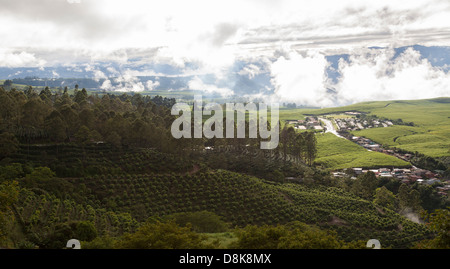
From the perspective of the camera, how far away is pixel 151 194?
4266cm

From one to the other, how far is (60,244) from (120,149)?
29466mm

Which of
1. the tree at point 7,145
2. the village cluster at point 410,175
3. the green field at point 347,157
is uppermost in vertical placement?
the tree at point 7,145

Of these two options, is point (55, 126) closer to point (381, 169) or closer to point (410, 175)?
point (410, 175)

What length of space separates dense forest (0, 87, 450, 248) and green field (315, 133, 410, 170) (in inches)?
1364

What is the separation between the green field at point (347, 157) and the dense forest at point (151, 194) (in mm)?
34638

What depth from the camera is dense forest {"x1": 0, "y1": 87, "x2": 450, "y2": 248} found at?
26.2 m

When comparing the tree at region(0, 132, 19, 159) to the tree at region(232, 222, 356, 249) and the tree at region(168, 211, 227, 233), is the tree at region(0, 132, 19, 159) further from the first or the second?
the tree at region(232, 222, 356, 249)

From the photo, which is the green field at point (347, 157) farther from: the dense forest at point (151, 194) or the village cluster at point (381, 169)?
the dense forest at point (151, 194)

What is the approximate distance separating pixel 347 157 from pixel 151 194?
84.3 metres

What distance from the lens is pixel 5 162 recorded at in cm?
4181

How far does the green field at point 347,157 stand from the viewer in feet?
329

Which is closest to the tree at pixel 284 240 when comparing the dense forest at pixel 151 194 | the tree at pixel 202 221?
the dense forest at pixel 151 194
